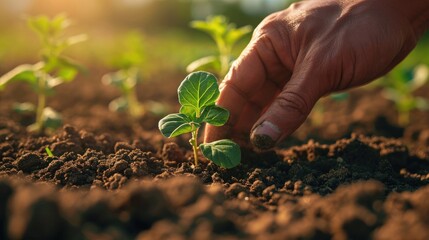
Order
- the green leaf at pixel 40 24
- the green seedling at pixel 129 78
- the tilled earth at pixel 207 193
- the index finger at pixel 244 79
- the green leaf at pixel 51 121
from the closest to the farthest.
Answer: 1. the tilled earth at pixel 207 193
2. the index finger at pixel 244 79
3. the green leaf at pixel 51 121
4. the green leaf at pixel 40 24
5. the green seedling at pixel 129 78

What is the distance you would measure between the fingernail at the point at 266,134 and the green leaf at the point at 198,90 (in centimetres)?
33

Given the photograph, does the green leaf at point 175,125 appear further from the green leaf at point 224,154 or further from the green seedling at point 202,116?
the green leaf at point 224,154

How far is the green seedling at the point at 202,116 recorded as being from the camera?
2.71 meters

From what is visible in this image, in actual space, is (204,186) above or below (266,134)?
below

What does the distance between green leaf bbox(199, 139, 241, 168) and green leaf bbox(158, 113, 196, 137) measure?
0.56ft

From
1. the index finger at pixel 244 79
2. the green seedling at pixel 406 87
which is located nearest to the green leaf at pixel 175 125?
the index finger at pixel 244 79

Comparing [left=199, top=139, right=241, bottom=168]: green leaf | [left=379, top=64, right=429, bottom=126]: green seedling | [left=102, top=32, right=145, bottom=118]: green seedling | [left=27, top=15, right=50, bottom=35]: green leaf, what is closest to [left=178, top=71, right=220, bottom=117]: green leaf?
[left=199, top=139, right=241, bottom=168]: green leaf

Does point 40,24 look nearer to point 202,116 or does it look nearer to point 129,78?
point 129,78

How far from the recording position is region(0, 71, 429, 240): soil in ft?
5.98

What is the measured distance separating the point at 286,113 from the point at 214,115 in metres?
0.43

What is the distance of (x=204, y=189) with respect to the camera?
2.27m

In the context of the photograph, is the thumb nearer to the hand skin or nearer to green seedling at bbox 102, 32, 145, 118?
the hand skin

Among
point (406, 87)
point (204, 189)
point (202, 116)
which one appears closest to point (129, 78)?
point (202, 116)

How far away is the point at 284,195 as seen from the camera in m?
2.43
